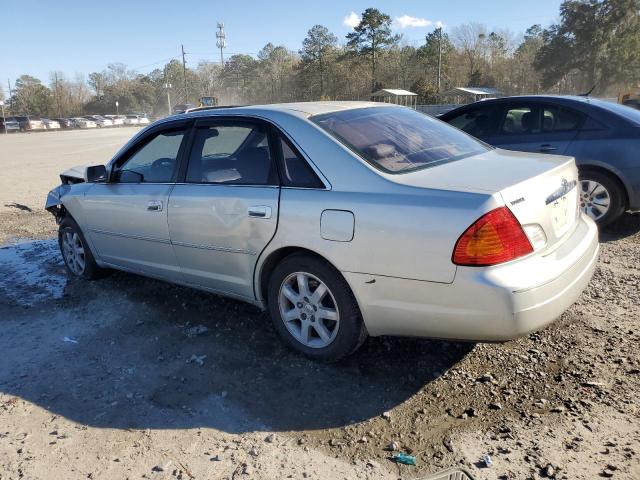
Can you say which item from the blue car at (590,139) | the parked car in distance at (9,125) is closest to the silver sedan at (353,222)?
the blue car at (590,139)

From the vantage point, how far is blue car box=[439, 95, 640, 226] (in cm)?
563

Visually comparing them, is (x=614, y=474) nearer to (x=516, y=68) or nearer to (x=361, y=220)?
(x=361, y=220)

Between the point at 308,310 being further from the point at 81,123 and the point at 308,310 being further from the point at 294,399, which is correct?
the point at 81,123

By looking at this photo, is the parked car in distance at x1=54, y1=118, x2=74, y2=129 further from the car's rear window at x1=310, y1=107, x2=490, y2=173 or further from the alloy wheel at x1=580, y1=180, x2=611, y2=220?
the car's rear window at x1=310, y1=107, x2=490, y2=173

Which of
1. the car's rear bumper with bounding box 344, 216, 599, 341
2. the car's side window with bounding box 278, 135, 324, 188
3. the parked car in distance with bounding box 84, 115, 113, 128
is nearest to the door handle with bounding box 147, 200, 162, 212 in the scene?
the car's side window with bounding box 278, 135, 324, 188

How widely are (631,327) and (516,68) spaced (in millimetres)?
77168

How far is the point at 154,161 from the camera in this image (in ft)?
14.6

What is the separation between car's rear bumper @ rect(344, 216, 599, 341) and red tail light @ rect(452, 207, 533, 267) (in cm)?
5

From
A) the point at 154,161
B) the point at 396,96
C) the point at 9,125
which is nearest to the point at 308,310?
the point at 154,161

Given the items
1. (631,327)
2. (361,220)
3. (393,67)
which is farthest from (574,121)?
(393,67)

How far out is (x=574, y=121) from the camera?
19.7 feet

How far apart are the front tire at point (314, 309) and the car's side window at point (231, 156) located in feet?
2.06

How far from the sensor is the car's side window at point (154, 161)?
4.18 m

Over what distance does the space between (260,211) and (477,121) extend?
14.6ft
